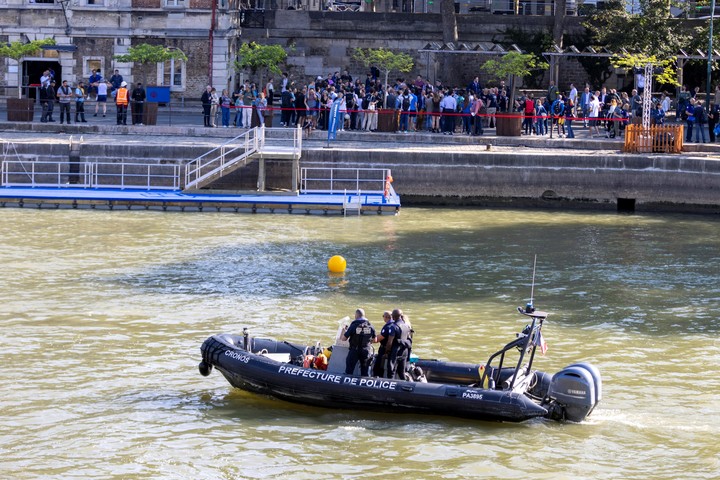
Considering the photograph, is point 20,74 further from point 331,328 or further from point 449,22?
point 331,328

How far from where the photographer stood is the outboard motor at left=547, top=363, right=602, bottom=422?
17812 mm

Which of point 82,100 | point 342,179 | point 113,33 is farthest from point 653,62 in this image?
point 113,33

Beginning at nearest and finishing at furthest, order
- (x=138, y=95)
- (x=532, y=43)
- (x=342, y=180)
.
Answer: (x=342, y=180) → (x=138, y=95) → (x=532, y=43)

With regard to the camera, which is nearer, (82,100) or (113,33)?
(82,100)

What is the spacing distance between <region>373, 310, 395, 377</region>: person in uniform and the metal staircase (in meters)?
19.1

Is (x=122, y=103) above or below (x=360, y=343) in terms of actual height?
above

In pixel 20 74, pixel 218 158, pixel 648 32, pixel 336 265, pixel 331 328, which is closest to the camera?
pixel 331 328

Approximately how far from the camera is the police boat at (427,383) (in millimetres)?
17922

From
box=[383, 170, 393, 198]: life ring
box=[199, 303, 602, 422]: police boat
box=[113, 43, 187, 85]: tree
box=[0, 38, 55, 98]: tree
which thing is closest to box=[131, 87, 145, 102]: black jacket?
box=[113, 43, 187, 85]: tree

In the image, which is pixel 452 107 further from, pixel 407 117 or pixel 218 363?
pixel 218 363

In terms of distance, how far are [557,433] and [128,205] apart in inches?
837

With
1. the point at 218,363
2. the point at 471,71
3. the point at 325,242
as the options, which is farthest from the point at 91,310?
the point at 471,71

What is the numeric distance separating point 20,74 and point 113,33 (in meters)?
3.73

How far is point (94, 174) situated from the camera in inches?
1537
